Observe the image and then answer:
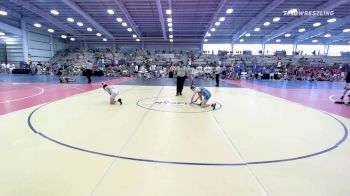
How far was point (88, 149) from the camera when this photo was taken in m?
3.56

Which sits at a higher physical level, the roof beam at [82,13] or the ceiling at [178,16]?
the ceiling at [178,16]

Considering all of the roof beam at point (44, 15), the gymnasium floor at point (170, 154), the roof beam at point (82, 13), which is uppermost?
the roof beam at point (44, 15)

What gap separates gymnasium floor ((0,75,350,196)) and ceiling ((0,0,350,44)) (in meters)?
17.4

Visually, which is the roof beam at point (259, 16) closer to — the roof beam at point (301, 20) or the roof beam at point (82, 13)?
the roof beam at point (301, 20)

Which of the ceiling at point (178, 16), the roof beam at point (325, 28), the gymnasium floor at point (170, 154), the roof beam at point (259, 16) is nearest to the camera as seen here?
the gymnasium floor at point (170, 154)

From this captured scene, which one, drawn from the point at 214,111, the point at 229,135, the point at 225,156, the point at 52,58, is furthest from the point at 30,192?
the point at 52,58

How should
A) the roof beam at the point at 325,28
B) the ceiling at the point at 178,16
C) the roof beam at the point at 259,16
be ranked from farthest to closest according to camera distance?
the roof beam at the point at 325,28
the ceiling at the point at 178,16
the roof beam at the point at 259,16

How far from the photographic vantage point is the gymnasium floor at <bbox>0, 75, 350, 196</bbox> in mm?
2570

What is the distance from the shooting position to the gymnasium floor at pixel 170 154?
8.43 ft

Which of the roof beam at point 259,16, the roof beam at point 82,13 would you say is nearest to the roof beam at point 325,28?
the roof beam at point 259,16

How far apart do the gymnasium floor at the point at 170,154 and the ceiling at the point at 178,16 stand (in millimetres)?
17414

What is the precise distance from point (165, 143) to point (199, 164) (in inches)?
38.0

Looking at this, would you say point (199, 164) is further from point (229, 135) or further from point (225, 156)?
point (229, 135)

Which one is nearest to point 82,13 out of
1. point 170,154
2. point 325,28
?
point 170,154
